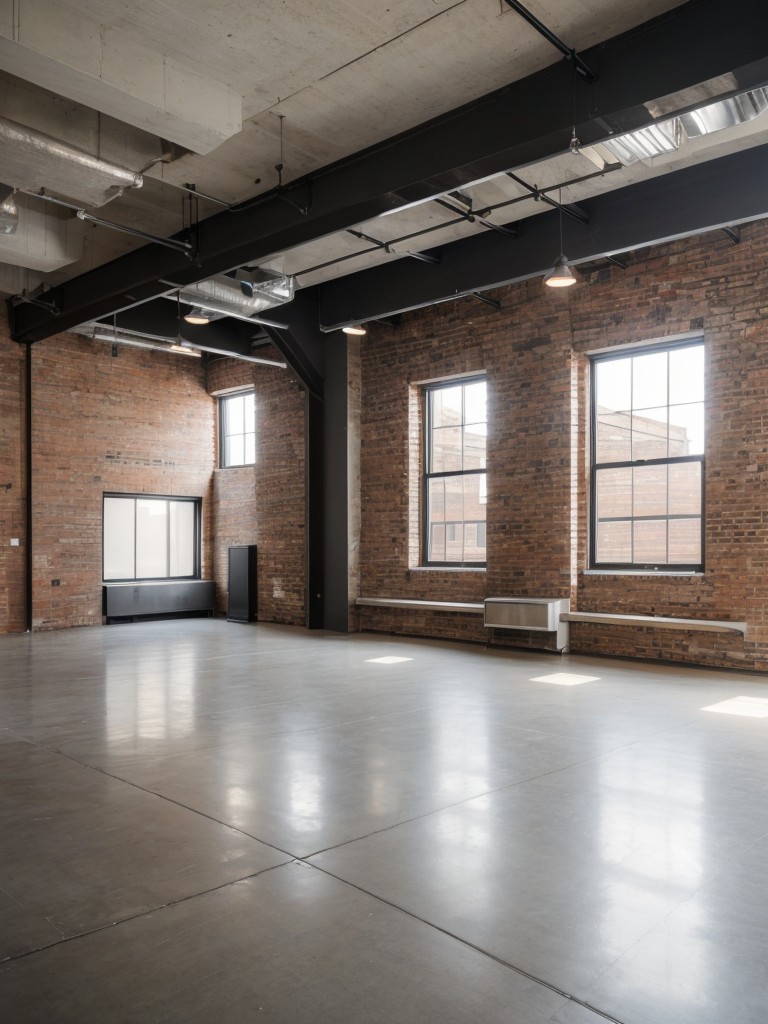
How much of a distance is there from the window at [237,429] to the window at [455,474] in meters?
3.83

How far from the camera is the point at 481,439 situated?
9805mm

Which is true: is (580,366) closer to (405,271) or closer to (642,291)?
(642,291)

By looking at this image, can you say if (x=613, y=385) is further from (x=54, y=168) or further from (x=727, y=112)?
(x=54, y=168)

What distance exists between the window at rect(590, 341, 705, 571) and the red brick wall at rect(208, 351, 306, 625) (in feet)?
15.8

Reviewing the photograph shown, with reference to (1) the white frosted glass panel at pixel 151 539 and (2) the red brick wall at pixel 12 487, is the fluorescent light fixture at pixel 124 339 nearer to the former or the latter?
(2) the red brick wall at pixel 12 487

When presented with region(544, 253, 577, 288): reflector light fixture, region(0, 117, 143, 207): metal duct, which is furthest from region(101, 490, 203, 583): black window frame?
region(544, 253, 577, 288): reflector light fixture

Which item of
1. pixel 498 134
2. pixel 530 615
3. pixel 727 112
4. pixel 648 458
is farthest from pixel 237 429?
pixel 727 112

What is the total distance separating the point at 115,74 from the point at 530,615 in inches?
252

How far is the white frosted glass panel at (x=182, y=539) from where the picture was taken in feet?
42.9

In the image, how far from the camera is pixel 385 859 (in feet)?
10.0

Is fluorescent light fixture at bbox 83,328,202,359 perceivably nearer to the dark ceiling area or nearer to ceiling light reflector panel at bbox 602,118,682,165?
the dark ceiling area

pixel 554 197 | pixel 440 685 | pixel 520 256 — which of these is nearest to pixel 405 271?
pixel 520 256

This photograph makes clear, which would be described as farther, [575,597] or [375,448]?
[375,448]

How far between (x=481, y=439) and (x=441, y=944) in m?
7.82
